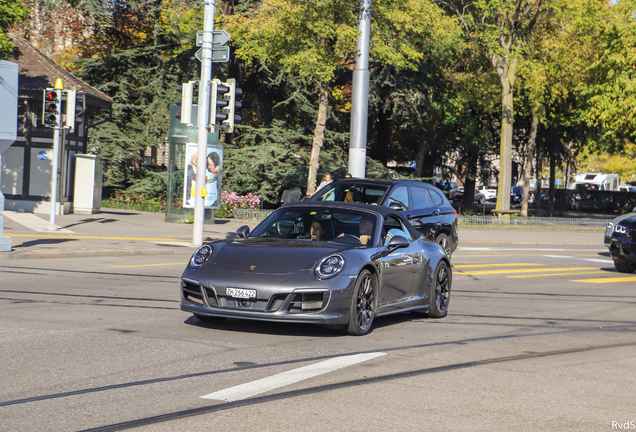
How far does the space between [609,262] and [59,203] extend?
17143mm

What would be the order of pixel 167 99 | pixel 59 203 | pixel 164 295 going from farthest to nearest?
pixel 167 99
pixel 59 203
pixel 164 295

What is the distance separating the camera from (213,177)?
997 inches

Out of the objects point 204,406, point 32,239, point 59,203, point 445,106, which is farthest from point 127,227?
point 445,106

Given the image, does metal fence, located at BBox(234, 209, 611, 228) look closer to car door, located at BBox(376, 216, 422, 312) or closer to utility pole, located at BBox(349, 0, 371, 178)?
utility pole, located at BBox(349, 0, 371, 178)

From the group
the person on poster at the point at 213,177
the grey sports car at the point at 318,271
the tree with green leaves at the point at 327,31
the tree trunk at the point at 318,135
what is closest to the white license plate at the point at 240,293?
the grey sports car at the point at 318,271

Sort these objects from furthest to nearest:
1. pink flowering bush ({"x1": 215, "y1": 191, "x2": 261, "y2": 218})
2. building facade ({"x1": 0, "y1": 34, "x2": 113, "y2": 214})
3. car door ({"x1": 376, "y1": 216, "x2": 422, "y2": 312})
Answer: pink flowering bush ({"x1": 215, "y1": 191, "x2": 261, "y2": 218})
building facade ({"x1": 0, "y1": 34, "x2": 113, "y2": 214})
car door ({"x1": 376, "y1": 216, "x2": 422, "y2": 312})

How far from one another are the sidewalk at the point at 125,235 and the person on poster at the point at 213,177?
37.8 inches

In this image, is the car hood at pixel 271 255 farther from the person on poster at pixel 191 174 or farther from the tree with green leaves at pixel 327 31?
the tree with green leaves at pixel 327 31

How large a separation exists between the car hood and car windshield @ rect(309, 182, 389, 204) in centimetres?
643

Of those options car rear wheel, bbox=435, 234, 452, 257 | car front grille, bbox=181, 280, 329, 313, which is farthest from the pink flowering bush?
car front grille, bbox=181, 280, 329, 313

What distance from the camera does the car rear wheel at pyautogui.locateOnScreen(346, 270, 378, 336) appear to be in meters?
8.28

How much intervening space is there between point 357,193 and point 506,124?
23114 millimetres

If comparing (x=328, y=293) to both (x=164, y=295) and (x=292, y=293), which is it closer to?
(x=292, y=293)

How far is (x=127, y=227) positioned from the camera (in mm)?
24516
